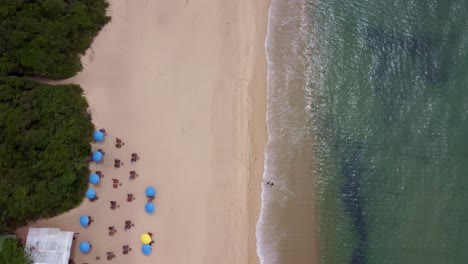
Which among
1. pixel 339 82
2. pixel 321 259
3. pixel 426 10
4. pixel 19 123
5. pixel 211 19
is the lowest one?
pixel 321 259

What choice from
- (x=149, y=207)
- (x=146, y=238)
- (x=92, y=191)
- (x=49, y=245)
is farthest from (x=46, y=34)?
(x=146, y=238)

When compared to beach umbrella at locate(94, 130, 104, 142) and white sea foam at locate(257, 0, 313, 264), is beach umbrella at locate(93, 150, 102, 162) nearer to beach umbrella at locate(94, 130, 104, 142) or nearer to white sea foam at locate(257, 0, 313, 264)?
beach umbrella at locate(94, 130, 104, 142)

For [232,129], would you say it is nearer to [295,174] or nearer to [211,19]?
[295,174]

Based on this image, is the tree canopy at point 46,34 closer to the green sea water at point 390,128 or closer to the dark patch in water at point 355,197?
the green sea water at point 390,128

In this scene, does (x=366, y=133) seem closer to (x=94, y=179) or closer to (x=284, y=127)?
(x=284, y=127)

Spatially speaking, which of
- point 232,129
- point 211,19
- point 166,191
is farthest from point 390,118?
point 166,191

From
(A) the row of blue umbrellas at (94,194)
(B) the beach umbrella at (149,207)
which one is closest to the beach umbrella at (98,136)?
(A) the row of blue umbrellas at (94,194)
